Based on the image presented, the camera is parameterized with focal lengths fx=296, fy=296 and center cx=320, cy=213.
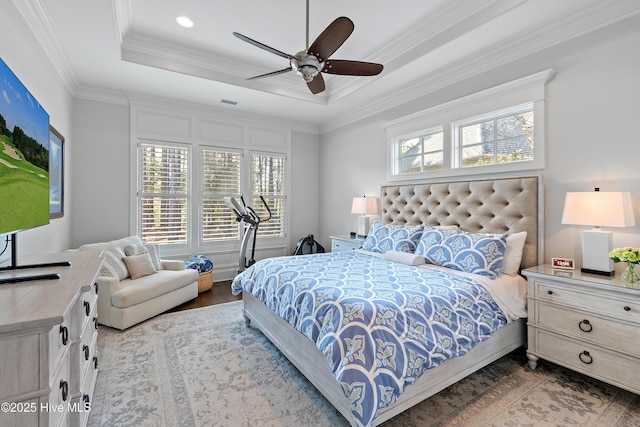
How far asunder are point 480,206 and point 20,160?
3.73 metres

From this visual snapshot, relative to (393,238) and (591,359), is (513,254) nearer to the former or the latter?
(591,359)

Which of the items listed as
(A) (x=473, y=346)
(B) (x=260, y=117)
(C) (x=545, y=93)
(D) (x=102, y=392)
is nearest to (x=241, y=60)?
(B) (x=260, y=117)

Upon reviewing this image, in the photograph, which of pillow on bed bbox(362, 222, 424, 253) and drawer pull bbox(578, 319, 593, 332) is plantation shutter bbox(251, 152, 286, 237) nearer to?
pillow on bed bbox(362, 222, 424, 253)

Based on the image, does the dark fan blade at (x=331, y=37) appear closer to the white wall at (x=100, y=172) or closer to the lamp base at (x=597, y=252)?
the lamp base at (x=597, y=252)

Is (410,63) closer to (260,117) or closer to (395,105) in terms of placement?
(395,105)

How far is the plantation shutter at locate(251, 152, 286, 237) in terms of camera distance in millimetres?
5387

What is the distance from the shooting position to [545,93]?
9.09 ft

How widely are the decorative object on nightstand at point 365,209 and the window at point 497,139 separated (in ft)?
4.40

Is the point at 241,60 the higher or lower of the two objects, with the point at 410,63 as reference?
higher

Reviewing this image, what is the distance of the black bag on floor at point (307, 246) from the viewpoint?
18.1ft

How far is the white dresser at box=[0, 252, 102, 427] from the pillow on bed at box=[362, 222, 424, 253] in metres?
2.79

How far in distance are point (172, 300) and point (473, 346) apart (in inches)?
130

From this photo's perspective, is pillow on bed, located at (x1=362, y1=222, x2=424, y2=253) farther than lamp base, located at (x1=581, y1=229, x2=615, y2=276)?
Yes

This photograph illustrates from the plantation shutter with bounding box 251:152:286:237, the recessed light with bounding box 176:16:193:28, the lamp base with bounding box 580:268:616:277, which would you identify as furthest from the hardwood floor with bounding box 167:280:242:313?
the lamp base with bounding box 580:268:616:277
